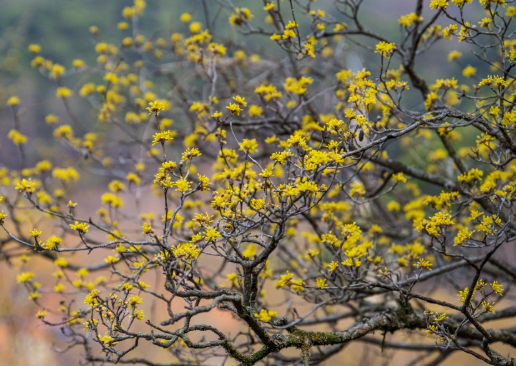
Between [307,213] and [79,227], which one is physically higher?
[307,213]

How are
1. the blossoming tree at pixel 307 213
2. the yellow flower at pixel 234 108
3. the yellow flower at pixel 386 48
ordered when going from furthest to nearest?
the yellow flower at pixel 386 48, the yellow flower at pixel 234 108, the blossoming tree at pixel 307 213

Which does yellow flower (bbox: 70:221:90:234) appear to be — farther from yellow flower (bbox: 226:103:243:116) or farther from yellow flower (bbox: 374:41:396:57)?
yellow flower (bbox: 374:41:396:57)

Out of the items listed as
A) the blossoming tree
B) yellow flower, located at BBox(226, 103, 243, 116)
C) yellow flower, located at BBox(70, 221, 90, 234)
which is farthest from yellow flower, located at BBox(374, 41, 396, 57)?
yellow flower, located at BBox(70, 221, 90, 234)

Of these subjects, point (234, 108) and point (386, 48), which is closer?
point (234, 108)

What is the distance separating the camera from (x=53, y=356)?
9.34m

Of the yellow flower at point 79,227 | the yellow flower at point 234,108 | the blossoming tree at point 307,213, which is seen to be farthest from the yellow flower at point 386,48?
the yellow flower at point 79,227

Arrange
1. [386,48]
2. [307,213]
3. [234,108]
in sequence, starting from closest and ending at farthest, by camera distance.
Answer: [234,108]
[386,48]
[307,213]

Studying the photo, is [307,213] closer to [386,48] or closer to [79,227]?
[386,48]

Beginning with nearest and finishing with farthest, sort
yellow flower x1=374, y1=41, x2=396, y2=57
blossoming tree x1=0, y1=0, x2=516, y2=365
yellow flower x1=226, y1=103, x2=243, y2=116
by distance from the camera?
1. blossoming tree x1=0, y1=0, x2=516, y2=365
2. yellow flower x1=226, y1=103, x2=243, y2=116
3. yellow flower x1=374, y1=41, x2=396, y2=57

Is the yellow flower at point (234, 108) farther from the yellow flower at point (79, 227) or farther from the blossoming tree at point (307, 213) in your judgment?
the yellow flower at point (79, 227)

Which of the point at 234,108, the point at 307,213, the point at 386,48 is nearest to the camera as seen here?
the point at 234,108

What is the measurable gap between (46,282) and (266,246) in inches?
391

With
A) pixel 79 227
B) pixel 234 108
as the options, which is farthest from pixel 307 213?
pixel 79 227

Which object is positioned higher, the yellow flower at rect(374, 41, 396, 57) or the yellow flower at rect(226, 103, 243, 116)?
the yellow flower at rect(374, 41, 396, 57)
